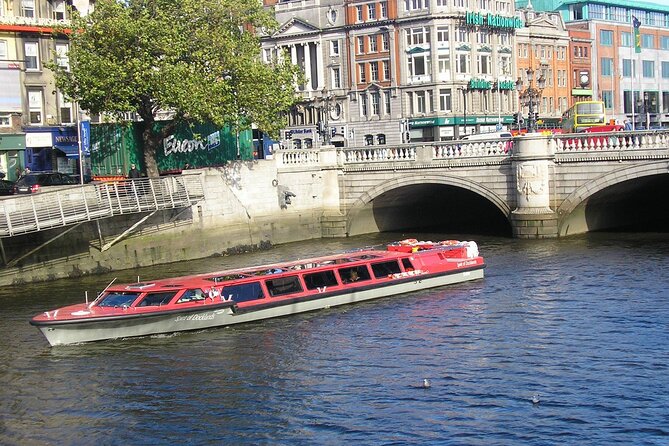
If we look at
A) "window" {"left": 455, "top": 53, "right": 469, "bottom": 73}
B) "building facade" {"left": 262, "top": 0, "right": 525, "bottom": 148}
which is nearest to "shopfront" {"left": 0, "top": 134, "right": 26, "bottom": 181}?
"building facade" {"left": 262, "top": 0, "right": 525, "bottom": 148}

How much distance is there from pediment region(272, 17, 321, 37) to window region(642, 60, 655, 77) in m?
45.9

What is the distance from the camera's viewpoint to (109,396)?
29.1 m

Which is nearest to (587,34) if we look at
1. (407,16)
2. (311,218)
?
(407,16)

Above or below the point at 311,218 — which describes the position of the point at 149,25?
above

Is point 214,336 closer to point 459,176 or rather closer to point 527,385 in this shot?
point 527,385

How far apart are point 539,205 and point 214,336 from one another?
23.5 meters

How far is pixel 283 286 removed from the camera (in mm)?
39031

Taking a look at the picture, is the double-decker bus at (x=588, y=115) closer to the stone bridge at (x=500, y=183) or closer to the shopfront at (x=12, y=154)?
the stone bridge at (x=500, y=183)

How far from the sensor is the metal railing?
4462 centimetres

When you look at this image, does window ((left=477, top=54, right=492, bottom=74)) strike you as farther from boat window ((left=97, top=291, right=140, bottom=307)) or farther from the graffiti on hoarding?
boat window ((left=97, top=291, right=140, bottom=307))

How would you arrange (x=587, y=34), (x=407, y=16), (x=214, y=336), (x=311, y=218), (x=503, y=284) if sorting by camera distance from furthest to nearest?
(x=587, y=34), (x=407, y=16), (x=311, y=218), (x=503, y=284), (x=214, y=336)

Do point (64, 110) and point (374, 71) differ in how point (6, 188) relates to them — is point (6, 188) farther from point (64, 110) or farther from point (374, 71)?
point (374, 71)

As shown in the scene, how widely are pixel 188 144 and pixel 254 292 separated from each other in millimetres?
23676

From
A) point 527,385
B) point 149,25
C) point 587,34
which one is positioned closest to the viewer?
point 527,385
